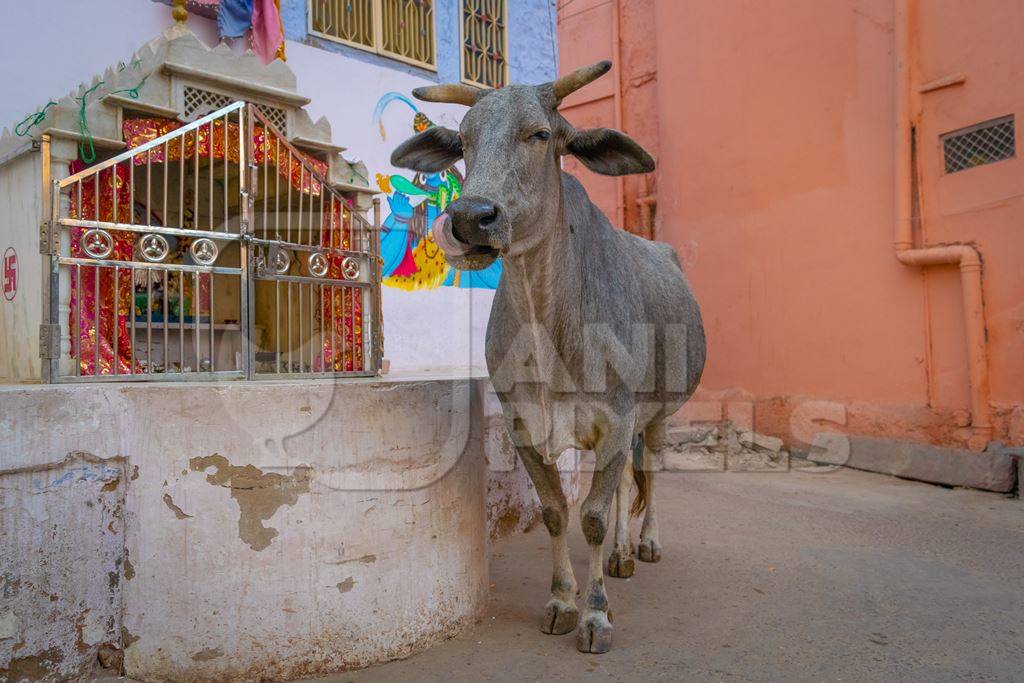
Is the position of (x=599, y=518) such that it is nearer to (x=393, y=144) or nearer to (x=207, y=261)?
(x=207, y=261)

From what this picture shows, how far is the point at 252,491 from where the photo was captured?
2.77m

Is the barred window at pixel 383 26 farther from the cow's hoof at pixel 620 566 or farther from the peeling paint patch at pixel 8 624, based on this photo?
the peeling paint patch at pixel 8 624

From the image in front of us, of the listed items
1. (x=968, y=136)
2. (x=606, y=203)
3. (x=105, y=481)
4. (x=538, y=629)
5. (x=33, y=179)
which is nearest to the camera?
(x=105, y=481)

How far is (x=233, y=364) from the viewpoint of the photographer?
6195mm

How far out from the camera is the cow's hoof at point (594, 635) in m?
3.09

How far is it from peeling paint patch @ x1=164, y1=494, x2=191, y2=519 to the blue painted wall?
548cm

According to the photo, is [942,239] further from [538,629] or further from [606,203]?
[538,629]

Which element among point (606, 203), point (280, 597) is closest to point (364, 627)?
point (280, 597)

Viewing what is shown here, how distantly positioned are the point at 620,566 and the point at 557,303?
1729 mm

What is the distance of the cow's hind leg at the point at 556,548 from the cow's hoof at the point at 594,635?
0.18m

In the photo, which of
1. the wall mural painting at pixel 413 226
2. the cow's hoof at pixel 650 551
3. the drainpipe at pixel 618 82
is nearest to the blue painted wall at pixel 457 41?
the wall mural painting at pixel 413 226

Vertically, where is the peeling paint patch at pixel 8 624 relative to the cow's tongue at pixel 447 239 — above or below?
below

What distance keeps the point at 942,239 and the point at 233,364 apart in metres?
6.81

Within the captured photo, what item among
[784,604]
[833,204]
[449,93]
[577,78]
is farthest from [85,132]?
[833,204]
